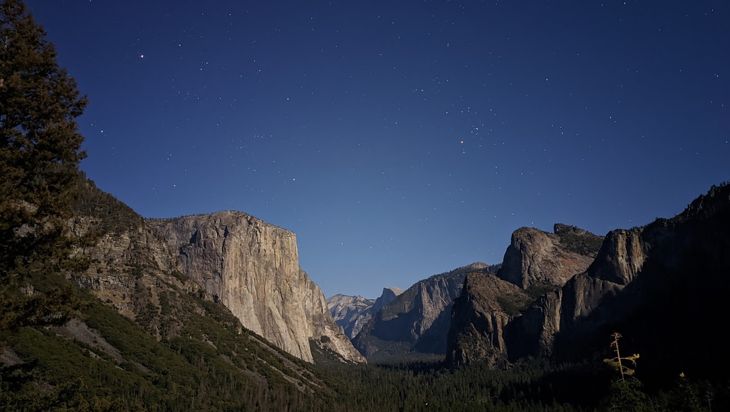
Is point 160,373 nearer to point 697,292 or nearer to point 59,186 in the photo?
point 59,186

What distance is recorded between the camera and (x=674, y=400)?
10425 cm

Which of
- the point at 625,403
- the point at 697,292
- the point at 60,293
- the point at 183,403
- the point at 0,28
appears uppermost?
the point at 697,292

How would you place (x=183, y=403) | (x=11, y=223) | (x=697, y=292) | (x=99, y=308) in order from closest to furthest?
(x=11, y=223) → (x=183, y=403) → (x=99, y=308) → (x=697, y=292)

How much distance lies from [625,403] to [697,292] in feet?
688

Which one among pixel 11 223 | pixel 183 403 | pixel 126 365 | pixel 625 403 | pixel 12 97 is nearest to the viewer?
pixel 11 223

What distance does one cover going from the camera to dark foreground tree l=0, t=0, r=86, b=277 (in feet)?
58.2

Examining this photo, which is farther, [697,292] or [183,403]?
[697,292]

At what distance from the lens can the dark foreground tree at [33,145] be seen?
1773cm

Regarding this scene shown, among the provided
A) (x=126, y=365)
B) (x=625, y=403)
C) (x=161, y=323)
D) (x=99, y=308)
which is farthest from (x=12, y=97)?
(x=161, y=323)

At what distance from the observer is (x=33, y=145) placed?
1880 cm

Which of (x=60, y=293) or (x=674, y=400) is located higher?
(x=60, y=293)

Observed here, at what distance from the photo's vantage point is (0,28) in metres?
19.4

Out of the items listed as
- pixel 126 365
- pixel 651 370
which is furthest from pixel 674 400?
pixel 126 365

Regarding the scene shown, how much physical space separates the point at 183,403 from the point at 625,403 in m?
116
